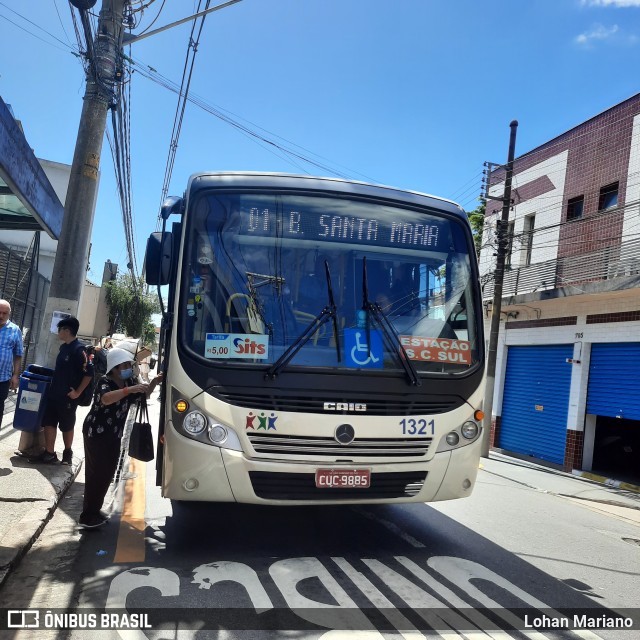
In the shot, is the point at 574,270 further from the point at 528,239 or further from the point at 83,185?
the point at 83,185

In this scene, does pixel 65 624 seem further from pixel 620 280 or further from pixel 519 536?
pixel 620 280

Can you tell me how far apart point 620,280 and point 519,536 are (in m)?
8.50

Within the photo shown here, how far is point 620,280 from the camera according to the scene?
1282cm

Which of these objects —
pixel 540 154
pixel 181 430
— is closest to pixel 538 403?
pixel 540 154

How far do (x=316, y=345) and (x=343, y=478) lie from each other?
3.23 feet

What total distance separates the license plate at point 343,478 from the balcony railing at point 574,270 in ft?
33.9

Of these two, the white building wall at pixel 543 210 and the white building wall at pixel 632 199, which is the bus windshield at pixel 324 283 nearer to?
the white building wall at pixel 632 199

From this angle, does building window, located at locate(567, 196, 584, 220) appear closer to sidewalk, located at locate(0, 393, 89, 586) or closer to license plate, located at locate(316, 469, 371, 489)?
sidewalk, located at locate(0, 393, 89, 586)

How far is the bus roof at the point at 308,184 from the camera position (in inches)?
193

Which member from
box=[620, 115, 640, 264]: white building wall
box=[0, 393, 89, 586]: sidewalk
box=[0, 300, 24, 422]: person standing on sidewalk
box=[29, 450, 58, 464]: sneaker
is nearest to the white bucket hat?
box=[0, 393, 89, 586]: sidewalk

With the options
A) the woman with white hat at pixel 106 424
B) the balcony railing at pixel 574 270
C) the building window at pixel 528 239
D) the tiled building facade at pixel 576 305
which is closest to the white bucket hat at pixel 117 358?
the woman with white hat at pixel 106 424

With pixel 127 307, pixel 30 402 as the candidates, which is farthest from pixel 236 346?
pixel 127 307

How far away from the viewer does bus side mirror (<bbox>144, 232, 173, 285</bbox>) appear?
5043 millimetres

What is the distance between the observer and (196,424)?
14.0 ft
